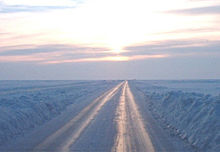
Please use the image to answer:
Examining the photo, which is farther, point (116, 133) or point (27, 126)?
point (27, 126)

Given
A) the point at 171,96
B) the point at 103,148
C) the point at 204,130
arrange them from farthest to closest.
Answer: the point at 171,96
the point at 204,130
the point at 103,148

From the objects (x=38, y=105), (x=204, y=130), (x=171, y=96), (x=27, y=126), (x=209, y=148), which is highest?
(x=171, y=96)

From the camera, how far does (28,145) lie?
15.2m

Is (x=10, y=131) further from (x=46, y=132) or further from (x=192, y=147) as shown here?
(x=192, y=147)

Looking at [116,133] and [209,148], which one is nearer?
[209,148]

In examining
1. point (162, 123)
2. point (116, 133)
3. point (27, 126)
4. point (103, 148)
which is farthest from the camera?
point (162, 123)

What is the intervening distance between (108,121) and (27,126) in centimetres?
504

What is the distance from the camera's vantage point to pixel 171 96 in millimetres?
38281

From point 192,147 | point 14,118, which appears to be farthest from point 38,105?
point 192,147

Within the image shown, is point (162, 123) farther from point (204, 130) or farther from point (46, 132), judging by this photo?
point (46, 132)

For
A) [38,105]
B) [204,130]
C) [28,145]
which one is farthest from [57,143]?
[38,105]

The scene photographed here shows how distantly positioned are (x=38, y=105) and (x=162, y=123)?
10673 millimetres

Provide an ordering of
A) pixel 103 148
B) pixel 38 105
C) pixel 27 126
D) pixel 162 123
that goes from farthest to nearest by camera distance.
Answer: pixel 38 105 → pixel 162 123 → pixel 27 126 → pixel 103 148

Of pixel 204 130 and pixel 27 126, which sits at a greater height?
pixel 27 126
